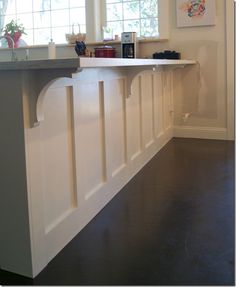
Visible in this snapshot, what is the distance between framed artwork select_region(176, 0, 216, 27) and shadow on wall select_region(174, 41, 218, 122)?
0.23 metres

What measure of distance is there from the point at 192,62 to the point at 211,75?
301mm

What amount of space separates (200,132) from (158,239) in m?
2.82

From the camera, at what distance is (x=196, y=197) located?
242 centimetres

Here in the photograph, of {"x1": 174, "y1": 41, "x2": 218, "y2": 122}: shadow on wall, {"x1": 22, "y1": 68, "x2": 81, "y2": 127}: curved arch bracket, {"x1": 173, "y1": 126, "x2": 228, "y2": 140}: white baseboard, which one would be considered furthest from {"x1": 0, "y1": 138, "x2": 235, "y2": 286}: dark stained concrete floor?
{"x1": 174, "y1": 41, "x2": 218, "y2": 122}: shadow on wall

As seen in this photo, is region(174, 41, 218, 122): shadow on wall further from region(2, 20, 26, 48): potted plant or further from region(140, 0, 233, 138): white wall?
region(2, 20, 26, 48): potted plant

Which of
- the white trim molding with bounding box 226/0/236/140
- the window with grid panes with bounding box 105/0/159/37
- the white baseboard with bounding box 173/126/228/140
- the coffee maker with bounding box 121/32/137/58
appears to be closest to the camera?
the coffee maker with bounding box 121/32/137/58

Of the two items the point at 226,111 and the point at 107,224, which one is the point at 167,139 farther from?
the point at 107,224

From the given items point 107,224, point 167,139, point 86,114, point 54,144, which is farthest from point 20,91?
point 167,139

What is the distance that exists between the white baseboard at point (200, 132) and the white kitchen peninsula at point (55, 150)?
77.5 inches

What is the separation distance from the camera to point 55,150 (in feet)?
5.65

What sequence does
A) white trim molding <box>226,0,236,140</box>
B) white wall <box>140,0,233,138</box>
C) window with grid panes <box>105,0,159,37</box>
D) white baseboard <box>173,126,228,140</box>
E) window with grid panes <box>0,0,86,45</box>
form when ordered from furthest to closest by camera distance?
1. window with grid panes <box>0,0,86,45</box>
2. window with grid panes <box>105,0,159,37</box>
3. white baseboard <box>173,126,228,140</box>
4. white wall <box>140,0,233,138</box>
5. white trim molding <box>226,0,236,140</box>

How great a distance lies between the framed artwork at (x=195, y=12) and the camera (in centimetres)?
413

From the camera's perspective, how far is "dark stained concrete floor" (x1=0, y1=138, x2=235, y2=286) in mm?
1506

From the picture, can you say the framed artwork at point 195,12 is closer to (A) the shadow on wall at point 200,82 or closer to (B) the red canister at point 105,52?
(A) the shadow on wall at point 200,82
